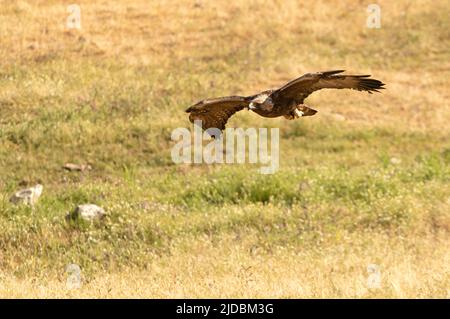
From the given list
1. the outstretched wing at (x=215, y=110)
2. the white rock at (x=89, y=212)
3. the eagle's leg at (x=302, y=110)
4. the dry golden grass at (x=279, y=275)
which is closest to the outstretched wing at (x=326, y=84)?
the eagle's leg at (x=302, y=110)

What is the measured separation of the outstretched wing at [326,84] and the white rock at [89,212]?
Answer: 6474 mm

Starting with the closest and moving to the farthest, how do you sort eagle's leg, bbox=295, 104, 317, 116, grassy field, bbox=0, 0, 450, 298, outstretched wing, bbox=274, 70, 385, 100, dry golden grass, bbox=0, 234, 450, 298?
outstretched wing, bbox=274, 70, 385, 100, dry golden grass, bbox=0, 234, 450, 298, eagle's leg, bbox=295, 104, 317, 116, grassy field, bbox=0, 0, 450, 298

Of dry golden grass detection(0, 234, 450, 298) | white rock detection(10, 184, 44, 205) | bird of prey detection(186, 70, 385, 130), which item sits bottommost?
white rock detection(10, 184, 44, 205)

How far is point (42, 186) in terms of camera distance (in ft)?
68.5

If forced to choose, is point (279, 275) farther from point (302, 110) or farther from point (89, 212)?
point (89, 212)

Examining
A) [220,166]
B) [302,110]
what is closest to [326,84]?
[302,110]

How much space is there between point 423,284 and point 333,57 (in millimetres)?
17432

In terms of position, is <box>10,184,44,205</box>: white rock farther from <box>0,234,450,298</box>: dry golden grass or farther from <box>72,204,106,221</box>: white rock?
<box>0,234,450,298</box>: dry golden grass

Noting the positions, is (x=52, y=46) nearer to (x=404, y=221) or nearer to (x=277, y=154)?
(x=277, y=154)

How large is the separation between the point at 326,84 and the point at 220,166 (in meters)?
9.99

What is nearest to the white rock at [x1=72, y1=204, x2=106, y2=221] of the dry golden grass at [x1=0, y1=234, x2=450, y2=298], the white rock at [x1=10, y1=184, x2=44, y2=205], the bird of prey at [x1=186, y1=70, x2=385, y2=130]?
the white rock at [x1=10, y1=184, x2=44, y2=205]

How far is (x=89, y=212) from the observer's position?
18141mm

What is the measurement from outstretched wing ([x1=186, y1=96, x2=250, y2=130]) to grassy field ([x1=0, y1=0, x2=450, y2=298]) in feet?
6.16

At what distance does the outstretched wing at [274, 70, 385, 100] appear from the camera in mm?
Answer: 11977
